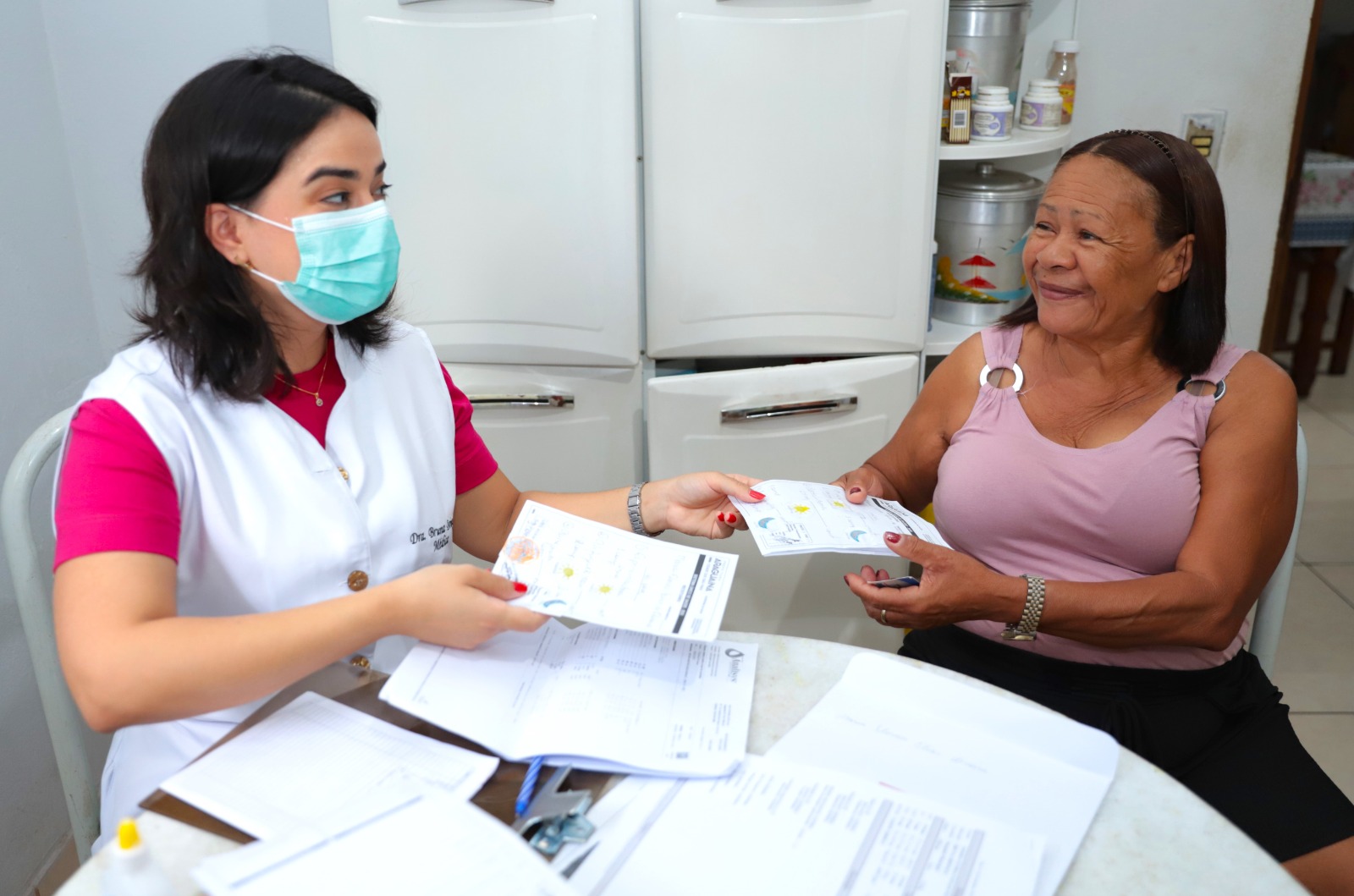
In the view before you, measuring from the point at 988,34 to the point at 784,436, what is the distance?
91cm

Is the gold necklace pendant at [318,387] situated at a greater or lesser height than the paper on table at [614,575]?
greater

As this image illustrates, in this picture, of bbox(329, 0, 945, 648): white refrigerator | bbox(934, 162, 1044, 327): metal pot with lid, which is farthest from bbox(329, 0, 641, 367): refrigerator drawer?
bbox(934, 162, 1044, 327): metal pot with lid

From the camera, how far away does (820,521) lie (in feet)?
4.53

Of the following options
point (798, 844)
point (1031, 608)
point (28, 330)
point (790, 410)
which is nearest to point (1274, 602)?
point (1031, 608)

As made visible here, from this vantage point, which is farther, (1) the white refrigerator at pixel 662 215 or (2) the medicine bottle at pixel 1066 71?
(2) the medicine bottle at pixel 1066 71

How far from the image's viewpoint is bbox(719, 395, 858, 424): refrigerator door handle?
2100 mm

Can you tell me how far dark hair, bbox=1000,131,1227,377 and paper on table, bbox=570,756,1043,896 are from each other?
919 mm

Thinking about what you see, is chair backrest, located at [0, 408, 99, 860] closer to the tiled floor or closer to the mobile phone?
the mobile phone

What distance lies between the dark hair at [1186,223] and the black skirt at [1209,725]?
455 mm

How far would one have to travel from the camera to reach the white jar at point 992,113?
7.04 ft

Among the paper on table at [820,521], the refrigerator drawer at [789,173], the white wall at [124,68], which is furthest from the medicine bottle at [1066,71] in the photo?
the white wall at [124,68]

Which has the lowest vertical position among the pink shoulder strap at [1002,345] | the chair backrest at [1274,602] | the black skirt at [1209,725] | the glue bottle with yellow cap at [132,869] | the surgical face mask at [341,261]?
Answer: the black skirt at [1209,725]

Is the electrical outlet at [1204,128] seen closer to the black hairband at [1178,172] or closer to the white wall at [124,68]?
the black hairband at [1178,172]

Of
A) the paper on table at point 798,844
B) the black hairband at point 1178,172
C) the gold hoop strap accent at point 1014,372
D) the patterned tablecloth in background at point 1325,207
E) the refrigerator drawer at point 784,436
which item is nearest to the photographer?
the paper on table at point 798,844
